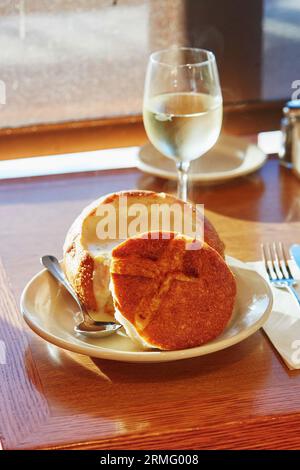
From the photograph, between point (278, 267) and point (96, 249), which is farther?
point (278, 267)

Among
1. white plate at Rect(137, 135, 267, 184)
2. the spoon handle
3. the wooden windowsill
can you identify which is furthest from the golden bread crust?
the wooden windowsill

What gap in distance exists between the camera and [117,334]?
86 centimetres

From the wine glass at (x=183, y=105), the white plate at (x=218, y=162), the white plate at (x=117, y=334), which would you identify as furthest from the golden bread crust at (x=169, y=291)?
the white plate at (x=218, y=162)

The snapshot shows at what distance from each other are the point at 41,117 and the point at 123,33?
0.30 metres

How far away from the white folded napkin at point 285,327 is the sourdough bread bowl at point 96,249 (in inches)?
3.8

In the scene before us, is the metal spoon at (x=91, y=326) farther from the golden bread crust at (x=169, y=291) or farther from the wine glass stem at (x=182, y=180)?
the wine glass stem at (x=182, y=180)

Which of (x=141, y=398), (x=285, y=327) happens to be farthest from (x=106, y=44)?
(x=141, y=398)

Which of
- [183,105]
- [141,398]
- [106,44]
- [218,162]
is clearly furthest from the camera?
[106,44]

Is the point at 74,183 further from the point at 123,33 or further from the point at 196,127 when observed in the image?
the point at 123,33

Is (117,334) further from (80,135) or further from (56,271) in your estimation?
(80,135)

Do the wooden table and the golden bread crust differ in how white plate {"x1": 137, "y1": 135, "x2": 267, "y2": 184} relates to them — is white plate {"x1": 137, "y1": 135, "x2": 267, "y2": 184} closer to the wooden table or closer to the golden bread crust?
the wooden table

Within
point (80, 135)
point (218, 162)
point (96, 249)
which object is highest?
point (96, 249)

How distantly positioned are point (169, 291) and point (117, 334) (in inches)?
3.7

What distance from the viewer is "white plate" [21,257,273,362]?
2.59ft
